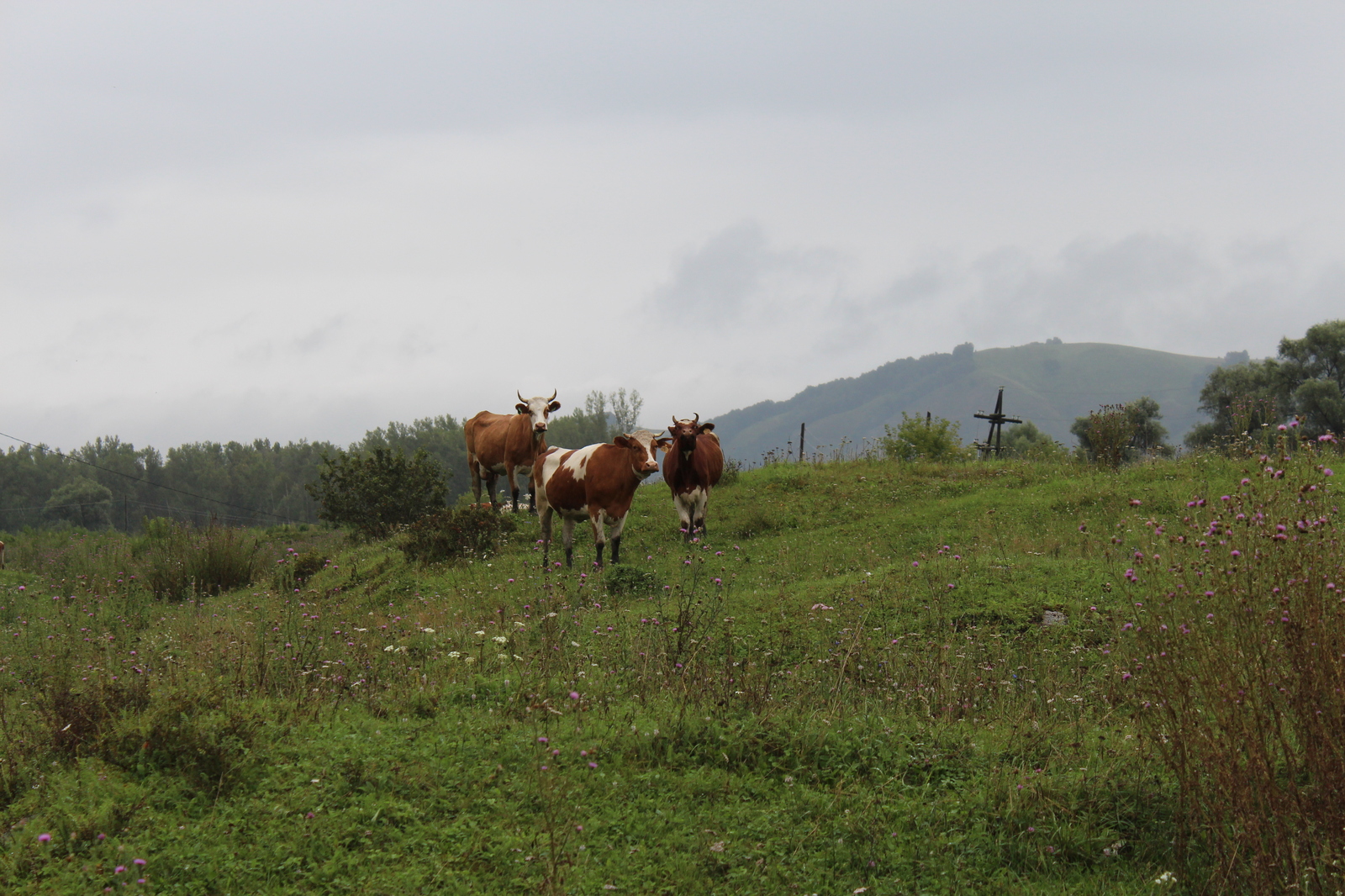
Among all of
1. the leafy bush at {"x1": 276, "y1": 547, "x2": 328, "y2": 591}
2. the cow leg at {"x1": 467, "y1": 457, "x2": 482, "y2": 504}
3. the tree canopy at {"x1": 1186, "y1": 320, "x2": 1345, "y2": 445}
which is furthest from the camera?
the tree canopy at {"x1": 1186, "y1": 320, "x2": 1345, "y2": 445}

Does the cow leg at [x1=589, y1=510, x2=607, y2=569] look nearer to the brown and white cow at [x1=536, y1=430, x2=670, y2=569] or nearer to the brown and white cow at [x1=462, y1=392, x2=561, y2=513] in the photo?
the brown and white cow at [x1=536, y1=430, x2=670, y2=569]

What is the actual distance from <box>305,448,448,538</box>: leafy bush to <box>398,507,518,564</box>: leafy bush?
6.79 m

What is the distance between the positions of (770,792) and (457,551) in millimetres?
11828

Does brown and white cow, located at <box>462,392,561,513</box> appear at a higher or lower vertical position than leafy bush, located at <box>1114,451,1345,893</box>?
higher

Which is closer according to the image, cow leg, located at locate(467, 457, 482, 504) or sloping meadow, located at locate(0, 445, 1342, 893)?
sloping meadow, located at locate(0, 445, 1342, 893)

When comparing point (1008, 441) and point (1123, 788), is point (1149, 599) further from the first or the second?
point (1008, 441)

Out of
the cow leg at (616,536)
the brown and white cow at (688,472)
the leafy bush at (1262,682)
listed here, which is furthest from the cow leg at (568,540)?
the leafy bush at (1262,682)

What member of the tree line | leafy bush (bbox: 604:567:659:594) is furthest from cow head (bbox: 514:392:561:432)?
the tree line

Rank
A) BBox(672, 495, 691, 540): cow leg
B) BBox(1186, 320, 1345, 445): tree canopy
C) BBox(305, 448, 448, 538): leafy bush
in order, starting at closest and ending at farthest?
BBox(672, 495, 691, 540): cow leg, BBox(305, 448, 448, 538): leafy bush, BBox(1186, 320, 1345, 445): tree canopy

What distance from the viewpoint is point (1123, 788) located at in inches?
197

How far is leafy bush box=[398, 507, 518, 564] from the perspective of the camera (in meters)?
16.0

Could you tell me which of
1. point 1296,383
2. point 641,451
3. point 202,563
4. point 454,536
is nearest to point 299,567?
point 202,563

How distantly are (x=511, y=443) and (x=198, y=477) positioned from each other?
88.6 metres

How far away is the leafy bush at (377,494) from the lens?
926 inches
